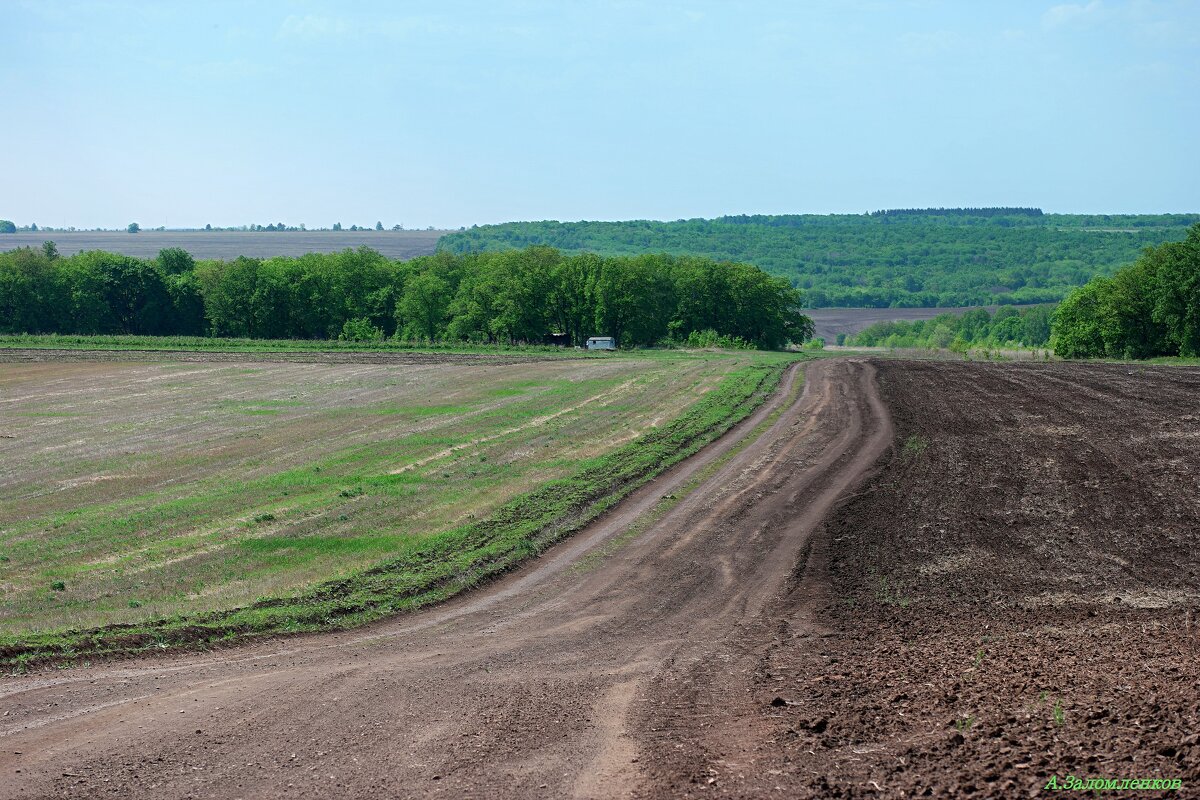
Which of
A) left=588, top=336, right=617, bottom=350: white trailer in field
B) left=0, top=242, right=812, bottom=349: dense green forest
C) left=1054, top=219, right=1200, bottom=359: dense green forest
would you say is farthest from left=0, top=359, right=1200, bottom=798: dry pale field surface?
left=0, top=242, right=812, bottom=349: dense green forest

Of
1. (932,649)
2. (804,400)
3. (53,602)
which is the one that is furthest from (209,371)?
(932,649)

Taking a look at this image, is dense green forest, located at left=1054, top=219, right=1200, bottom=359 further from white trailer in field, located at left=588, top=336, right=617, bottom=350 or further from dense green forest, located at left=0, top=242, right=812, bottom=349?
white trailer in field, located at left=588, top=336, right=617, bottom=350

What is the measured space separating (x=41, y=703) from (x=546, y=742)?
651cm

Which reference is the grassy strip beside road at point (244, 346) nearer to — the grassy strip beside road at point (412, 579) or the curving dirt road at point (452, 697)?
the grassy strip beside road at point (412, 579)

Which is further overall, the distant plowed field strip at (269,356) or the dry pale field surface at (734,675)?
the distant plowed field strip at (269,356)

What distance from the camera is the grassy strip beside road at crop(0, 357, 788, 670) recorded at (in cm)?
1534

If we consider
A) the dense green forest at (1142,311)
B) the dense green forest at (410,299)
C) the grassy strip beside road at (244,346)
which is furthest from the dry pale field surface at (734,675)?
the dense green forest at (410,299)

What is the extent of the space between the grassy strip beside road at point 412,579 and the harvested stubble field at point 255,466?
754 mm

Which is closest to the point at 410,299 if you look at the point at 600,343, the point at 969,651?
the point at 600,343

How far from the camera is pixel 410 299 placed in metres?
114

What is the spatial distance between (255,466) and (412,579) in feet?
52.6

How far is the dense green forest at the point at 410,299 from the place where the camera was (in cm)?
10994

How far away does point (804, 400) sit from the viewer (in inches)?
1807

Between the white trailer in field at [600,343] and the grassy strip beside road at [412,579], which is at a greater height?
the white trailer in field at [600,343]
